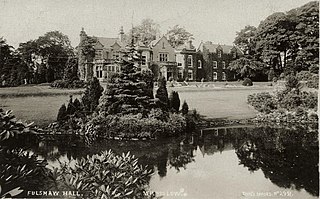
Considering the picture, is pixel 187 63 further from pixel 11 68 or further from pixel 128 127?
pixel 11 68

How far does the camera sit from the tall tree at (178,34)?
4.21 metres

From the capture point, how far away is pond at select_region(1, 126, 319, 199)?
3.26m

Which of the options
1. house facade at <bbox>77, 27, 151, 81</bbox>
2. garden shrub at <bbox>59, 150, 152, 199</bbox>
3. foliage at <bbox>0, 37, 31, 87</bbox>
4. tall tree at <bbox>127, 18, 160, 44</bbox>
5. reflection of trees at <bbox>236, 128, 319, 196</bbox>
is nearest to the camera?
garden shrub at <bbox>59, 150, 152, 199</bbox>

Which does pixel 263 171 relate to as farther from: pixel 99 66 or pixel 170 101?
pixel 99 66

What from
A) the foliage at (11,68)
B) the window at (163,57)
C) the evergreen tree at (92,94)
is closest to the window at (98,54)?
the evergreen tree at (92,94)

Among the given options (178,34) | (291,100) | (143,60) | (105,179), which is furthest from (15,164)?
(291,100)

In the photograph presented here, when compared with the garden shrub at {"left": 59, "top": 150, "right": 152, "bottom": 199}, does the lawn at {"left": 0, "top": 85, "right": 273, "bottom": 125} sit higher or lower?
higher

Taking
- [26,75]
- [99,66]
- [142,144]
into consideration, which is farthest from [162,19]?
[26,75]

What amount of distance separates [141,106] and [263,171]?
2093 mm

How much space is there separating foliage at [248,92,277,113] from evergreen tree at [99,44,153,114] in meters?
1.58

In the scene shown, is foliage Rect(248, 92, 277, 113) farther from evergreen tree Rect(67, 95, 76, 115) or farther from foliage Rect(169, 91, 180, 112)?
evergreen tree Rect(67, 95, 76, 115)

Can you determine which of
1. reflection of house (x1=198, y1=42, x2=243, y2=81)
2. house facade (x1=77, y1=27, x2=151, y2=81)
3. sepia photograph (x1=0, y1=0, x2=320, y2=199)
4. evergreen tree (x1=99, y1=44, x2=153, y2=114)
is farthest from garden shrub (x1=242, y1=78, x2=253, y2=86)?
house facade (x1=77, y1=27, x2=151, y2=81)

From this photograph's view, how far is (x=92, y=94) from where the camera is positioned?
15.2 ft

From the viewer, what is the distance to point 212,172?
3600mm
